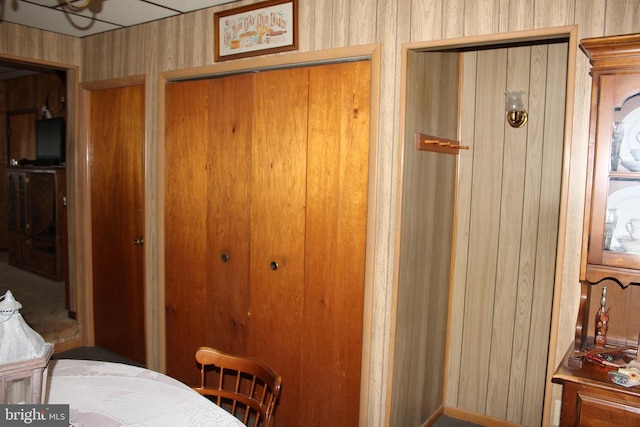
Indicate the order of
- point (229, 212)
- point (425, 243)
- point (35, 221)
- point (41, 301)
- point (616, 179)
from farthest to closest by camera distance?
point (35, 221) → point (41, 301) → point (229, 212) → point (425, 243) → point (616, 179)

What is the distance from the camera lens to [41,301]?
16.8ft

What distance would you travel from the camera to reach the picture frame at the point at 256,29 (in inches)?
107

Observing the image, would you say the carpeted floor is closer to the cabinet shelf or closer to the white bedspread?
the cabinet shelf

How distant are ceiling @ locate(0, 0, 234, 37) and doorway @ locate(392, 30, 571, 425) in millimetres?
1604

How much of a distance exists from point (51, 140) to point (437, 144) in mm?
5352

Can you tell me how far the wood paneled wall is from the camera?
6.57 feet

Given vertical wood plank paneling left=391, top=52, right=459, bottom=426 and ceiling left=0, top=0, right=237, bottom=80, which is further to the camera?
ceiling left=0, top=0, right=237, bottom=80

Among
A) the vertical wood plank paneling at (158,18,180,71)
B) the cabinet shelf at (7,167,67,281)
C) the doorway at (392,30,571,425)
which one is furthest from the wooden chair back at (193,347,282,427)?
the cabinet shelf at (7,167,67,281)

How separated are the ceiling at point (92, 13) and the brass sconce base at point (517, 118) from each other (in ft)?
5.86

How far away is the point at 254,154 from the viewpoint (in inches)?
113

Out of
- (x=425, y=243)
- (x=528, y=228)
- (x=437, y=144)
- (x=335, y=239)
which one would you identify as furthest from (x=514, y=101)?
(x=335, y=239)

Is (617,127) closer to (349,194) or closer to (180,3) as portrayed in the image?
(349,194)

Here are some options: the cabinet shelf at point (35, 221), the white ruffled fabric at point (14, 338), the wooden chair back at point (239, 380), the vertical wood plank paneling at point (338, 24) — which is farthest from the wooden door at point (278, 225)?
the cabinet shelf at point (35, 221)

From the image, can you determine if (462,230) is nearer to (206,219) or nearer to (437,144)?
(437,144)
